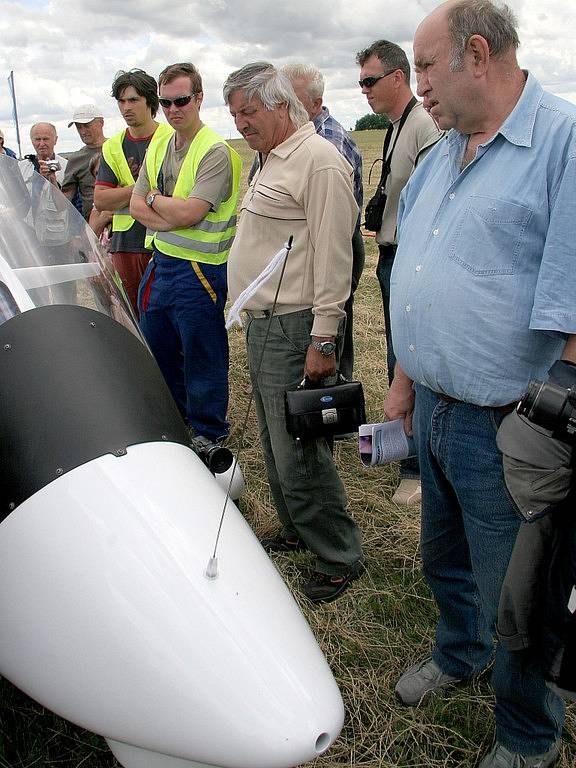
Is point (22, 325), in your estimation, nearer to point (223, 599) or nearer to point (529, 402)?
point (223, 599)

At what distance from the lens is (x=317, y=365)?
2.77 metres

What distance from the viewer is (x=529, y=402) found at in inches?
62.9

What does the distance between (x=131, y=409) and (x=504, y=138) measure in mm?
1162

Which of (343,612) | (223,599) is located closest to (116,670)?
(223,599)

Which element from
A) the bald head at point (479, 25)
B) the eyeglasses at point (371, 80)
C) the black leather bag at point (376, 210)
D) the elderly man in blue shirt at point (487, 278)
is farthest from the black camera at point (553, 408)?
the eyeglasses at point (371, 80)

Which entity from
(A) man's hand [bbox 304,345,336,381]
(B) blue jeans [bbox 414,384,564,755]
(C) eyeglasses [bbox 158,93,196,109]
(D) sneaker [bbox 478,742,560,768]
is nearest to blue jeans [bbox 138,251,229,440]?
(C) eyeglasses [bbox 158,93,196,109]

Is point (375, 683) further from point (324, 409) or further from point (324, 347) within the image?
point (324, 347)

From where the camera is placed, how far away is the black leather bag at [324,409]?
2738 millimetres

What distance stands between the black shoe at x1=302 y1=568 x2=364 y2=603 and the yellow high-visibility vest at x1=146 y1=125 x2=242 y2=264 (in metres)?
1.91

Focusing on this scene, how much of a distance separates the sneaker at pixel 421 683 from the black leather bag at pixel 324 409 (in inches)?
36.0

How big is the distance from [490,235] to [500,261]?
7 cm

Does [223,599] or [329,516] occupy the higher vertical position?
[223,599]

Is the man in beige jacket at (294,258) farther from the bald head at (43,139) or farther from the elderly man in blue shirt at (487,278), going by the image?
the bald head at (43,139)

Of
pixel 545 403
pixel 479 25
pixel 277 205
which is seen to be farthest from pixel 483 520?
pixel 277 205
